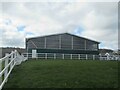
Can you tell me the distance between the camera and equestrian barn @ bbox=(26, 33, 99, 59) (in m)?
38.7

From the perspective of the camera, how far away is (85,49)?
4128 centimetres

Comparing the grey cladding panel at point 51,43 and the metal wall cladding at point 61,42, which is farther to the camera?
the grey cladding panel at point 51,43

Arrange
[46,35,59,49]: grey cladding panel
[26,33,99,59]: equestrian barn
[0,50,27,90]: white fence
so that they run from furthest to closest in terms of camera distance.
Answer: [46,35,59,49]: grey cladding panel
[26,33,99,59]: equestrian barn
[0,50,27,90]: white fence

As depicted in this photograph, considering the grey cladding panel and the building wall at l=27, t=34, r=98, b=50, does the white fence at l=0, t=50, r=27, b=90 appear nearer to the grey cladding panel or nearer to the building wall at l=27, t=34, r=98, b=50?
the building wall at l=27, t=34, r=98, b=50

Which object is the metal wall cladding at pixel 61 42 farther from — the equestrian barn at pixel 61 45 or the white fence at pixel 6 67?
the white fence at pixel 6 67

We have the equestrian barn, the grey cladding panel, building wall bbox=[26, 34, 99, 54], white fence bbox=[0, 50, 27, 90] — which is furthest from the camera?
the grey cladding panel

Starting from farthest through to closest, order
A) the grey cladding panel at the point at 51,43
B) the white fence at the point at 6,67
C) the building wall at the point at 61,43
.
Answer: the grey cladding panel at the point at 51,43, the building wall at the point at 61,43, the white fence at the point at 6,67

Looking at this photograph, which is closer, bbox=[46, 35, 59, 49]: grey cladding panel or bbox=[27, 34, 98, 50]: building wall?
bbox=[27, 34, 98, 50]: building wall

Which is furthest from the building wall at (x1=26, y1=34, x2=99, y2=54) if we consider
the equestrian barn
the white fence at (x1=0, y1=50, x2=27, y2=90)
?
the white fence at (x1=0, y1=50, x2=27, y2=90)

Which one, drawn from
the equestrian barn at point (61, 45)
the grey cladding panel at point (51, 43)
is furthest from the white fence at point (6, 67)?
the grey cladding panel at point (51, 43)

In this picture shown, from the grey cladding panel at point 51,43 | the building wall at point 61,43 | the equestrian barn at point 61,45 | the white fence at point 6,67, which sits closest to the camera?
Result: the white fence at point 6,67

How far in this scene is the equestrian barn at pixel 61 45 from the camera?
38.7m

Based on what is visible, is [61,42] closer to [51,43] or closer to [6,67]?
[51,43]

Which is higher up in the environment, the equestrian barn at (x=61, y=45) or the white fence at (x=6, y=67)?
the equestrian barn at (x=61, y=45)
